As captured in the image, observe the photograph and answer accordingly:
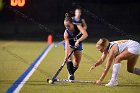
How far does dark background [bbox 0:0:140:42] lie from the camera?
3759 centimetres

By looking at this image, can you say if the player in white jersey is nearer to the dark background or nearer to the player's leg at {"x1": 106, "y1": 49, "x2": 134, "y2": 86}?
the player's leg at {"x1": 106, "y1": 49, "x2": 134, "y2": 86}

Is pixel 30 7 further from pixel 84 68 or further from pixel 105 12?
pixel 84 68

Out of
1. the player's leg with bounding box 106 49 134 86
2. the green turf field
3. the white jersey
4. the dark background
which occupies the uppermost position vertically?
the white jersey

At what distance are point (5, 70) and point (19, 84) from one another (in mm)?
3002

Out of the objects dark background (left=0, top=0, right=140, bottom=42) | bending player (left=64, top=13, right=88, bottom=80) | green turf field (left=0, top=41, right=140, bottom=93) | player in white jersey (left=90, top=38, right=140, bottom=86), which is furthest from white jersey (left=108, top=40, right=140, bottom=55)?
dark background (left=0, top=0, right=140, bottom=42)

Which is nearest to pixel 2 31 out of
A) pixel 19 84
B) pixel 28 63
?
pixel 28 63

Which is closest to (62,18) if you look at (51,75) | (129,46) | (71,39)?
(51,75)

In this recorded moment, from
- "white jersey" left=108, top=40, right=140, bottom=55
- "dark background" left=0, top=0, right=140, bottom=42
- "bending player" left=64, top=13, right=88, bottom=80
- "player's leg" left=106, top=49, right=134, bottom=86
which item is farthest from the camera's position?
"dark background" left=0, top=0, right=140, bottom=42

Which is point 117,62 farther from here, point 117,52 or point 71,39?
point 71,39

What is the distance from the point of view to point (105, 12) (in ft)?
130

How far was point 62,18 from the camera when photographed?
38.7 m

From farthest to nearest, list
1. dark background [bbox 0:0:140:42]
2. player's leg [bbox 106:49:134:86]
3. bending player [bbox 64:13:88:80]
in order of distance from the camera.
Answer: dark background [bbox 0:0:140:42] < bending player [bbox 64:13:88:80] < player's leg [bbox 106:49:134:86]

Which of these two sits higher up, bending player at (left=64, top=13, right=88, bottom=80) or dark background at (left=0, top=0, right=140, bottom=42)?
bending player at (left=64, top=13, right=88, bottom=80)

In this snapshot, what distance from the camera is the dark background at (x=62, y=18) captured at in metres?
37.6
